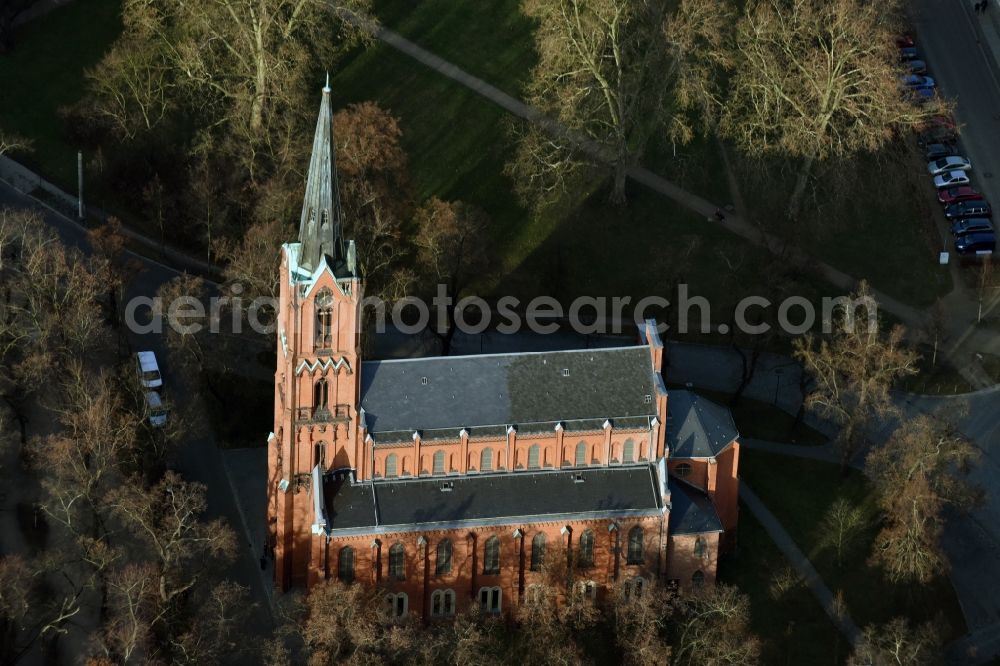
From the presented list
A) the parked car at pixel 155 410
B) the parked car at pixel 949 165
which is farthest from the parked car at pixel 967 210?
the parked car at pixel 155 410

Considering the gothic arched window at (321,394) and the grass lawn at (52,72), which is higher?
the grass lawn at (52,72)

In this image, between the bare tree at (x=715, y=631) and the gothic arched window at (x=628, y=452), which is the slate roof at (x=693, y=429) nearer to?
the gothic arched window at (x=628, y=452)

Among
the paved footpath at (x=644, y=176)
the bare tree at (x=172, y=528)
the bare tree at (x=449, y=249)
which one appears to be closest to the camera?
the bare tree at (x=172, y=528)

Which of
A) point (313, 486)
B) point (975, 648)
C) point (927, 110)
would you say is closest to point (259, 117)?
point (313, 486)

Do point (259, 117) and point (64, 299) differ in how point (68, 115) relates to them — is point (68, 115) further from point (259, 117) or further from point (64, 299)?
point (64, 299)

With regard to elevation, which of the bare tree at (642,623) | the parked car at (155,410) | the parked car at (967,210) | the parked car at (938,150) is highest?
the parked car at (938,150)

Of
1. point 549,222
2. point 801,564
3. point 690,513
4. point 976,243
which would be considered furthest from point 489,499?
point 976,243

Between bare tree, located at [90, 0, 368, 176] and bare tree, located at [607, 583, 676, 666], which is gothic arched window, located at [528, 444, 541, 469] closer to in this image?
bare tree, located at [607, 583, 676, 666]
